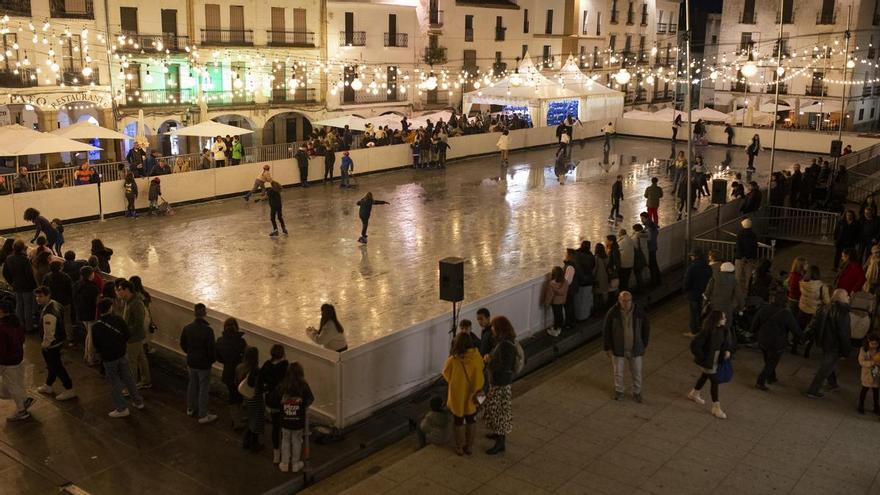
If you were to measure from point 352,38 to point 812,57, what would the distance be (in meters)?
26.7

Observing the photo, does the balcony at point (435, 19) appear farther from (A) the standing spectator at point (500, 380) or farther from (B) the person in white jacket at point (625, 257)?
(A) the standing spectator at point (500, 380)

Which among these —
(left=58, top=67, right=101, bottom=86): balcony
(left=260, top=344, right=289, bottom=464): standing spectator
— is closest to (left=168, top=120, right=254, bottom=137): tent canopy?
(left=58, top=67, right=101, bottom=86): balcony

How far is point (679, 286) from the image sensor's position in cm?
1563

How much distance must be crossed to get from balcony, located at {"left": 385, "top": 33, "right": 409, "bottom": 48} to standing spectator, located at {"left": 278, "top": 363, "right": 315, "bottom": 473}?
3377 cm

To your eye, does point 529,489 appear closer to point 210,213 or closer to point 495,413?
point 495,413

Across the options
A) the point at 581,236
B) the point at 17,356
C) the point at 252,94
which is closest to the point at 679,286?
the point at 581,236

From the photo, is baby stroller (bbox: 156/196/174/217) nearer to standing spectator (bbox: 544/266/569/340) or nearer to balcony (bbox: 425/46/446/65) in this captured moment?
standing spectator (bbox: 544/266/569/340)

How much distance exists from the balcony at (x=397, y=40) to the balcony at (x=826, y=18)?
24.9m

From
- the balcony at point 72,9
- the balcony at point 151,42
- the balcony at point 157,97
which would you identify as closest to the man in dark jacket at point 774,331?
the balcony at point 151,42

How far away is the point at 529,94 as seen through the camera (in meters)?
35.0

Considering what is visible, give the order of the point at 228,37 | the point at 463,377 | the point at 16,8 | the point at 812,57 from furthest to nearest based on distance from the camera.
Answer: the point at 812,57 < the point at 228,37 < the point at 16,8 < the point at 463,377

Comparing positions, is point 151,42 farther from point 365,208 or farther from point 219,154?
point 365,208

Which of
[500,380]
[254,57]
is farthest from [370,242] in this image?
[254,57]

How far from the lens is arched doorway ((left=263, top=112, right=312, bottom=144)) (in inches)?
1501
